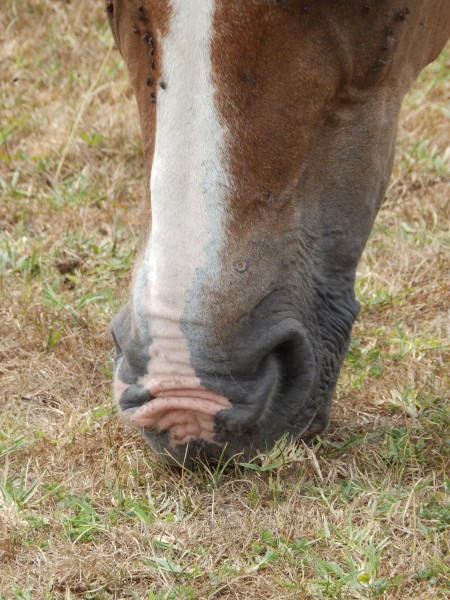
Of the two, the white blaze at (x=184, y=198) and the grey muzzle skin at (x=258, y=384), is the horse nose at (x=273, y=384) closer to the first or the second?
the grey muzzle skin at (x=258, y=384)

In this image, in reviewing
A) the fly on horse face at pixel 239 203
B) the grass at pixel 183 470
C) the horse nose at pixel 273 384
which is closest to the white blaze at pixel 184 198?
the fly on horse face at pixel 239 203

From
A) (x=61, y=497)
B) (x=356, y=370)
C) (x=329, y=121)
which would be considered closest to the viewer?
(x=329, y=121)

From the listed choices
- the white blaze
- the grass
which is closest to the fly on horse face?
the white blaze

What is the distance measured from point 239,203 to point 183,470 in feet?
2.40

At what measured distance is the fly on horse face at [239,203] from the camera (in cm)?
234

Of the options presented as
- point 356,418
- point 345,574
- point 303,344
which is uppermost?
point 303,344

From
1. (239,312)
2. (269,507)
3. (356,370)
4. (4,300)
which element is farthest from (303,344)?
(4,300)

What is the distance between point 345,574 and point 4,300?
75.7 inches

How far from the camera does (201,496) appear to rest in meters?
2.67

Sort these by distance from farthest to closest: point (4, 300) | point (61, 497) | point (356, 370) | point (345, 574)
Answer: point (4, 300)
point (356, 370)
point (61, 497)
point (345, 574)

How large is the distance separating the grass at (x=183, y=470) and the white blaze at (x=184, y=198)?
1.42 ft

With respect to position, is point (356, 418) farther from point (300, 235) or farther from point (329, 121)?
point (329, 121)

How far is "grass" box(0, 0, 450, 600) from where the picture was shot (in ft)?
7.88

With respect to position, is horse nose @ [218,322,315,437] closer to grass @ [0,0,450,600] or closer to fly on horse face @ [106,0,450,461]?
fly on horse face @ [106,0,450,461]
